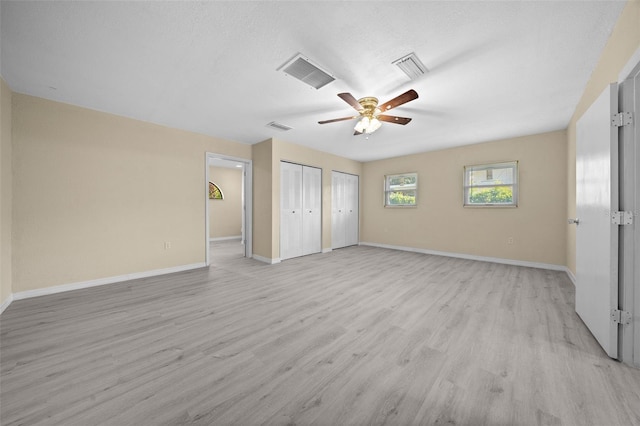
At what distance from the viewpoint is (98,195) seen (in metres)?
3.47

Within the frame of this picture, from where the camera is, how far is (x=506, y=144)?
4824 mm

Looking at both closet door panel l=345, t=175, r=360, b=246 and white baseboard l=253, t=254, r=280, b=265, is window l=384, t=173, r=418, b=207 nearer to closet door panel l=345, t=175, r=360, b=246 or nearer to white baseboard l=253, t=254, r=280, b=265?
closet door panel l=345, t=175, r=360, b=246

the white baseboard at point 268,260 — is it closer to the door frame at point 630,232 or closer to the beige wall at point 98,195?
the beige wall at point 98,195

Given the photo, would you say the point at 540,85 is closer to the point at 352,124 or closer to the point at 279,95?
the point at 352,124

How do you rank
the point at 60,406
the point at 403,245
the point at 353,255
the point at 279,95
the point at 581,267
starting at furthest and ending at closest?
the point at 403,245 < the point at 353,255 < the point at 279,95 < the point at 581,267 < the point at 60,406

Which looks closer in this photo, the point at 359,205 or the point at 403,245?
the point at 403,245

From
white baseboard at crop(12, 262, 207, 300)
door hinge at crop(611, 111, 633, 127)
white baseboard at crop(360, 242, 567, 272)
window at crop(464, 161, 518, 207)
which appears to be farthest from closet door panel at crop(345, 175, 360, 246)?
door hinge at crop(611, 111, 633, 127)

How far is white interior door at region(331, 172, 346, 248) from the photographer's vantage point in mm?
6434

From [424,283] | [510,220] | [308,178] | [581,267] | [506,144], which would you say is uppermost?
[506,144]

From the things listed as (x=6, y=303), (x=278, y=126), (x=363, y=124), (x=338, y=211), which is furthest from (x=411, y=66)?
(x=6, y=303)

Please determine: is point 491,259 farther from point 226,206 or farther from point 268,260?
point 226,206

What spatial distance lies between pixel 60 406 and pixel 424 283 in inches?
149

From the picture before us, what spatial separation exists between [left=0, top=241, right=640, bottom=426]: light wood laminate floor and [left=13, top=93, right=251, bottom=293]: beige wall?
58 centimetres

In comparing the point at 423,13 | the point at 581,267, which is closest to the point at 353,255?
the point at 581,267
